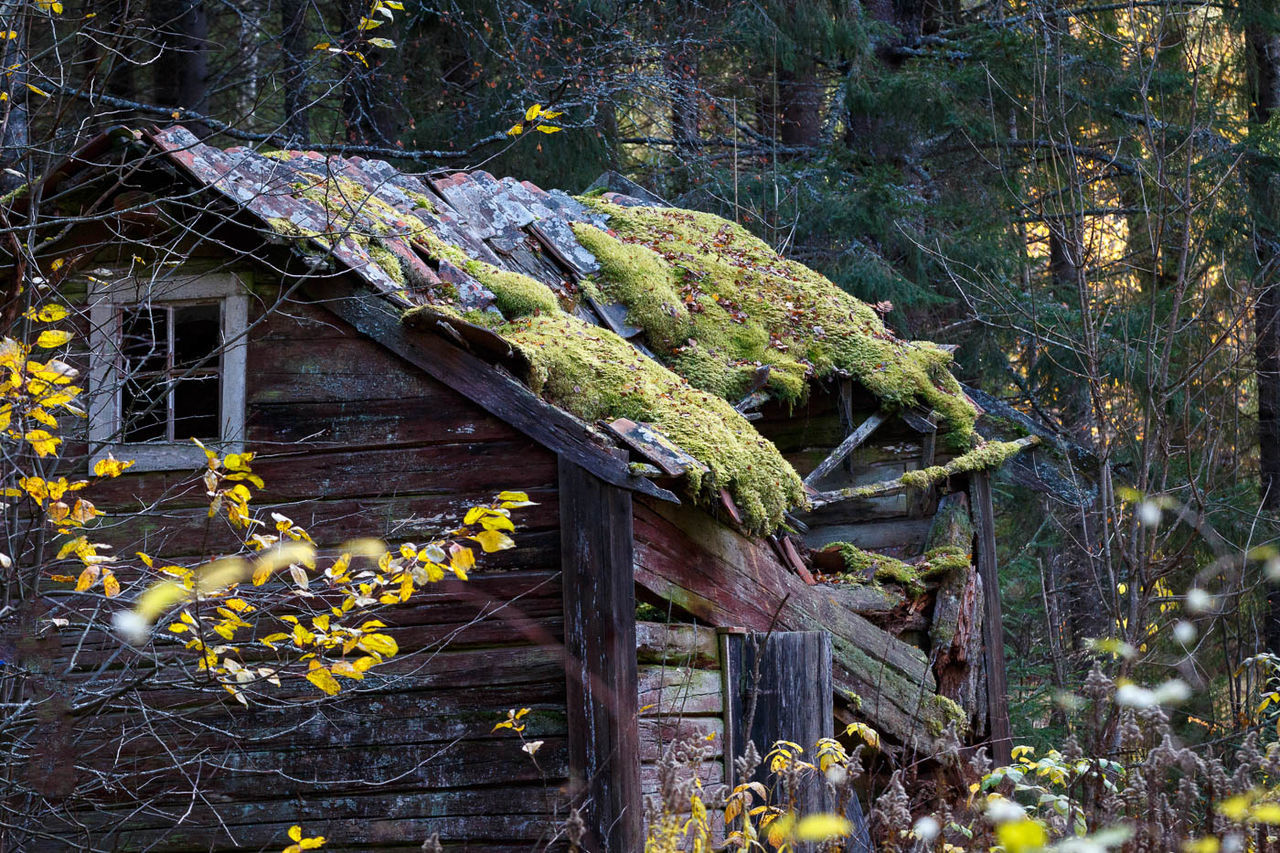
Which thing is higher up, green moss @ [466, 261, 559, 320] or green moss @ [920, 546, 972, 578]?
green moss @ [466, 261, 559, 320]

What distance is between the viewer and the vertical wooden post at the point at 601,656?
19.7 feet

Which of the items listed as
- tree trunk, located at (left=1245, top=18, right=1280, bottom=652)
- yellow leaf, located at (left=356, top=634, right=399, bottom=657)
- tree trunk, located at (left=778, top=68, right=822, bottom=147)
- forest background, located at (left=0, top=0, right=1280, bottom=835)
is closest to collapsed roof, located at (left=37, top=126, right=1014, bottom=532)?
yellow leaf, located at (left=356, top=634, right=399, bottom=657)

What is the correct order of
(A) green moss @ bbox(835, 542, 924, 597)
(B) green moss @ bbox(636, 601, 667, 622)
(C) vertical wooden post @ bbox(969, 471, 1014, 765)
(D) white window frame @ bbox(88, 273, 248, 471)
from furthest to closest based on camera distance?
(C) vertical wooden post @ bbox(969, 471, 1014, 765) → (A) green moss @ bbox(835, 542, 924, 597) → (B) green moss @ bbox(636, 601, 667, 622) → (D) white window frame @ bbox(88, 273, 248, 471)

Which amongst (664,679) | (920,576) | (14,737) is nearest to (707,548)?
(664,679)

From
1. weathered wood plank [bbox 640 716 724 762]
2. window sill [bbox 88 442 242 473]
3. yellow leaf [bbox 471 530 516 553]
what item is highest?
window sill [bbox 88 442 242 473]

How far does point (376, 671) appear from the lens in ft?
20.9

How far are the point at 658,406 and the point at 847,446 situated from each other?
2.71 meters

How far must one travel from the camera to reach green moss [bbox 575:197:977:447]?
29.6 ft

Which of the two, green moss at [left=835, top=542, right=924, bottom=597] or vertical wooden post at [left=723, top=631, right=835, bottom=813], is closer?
vertical wooden post at [left=723, top=631, right=835, bottom=813]

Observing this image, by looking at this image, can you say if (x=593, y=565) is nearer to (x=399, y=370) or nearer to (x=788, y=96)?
(x=399, y=370)

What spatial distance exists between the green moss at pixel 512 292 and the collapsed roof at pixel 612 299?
0.5 inches

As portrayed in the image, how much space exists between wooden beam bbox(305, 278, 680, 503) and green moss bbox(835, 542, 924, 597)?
319 cm

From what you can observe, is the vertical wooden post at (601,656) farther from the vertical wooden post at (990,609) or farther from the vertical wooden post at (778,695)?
the vertical wooden post at (990,609)

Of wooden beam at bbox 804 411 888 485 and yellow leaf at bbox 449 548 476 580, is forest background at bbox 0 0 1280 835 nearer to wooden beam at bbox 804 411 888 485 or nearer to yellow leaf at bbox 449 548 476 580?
wooden beam at bbox 804 411 888 485
